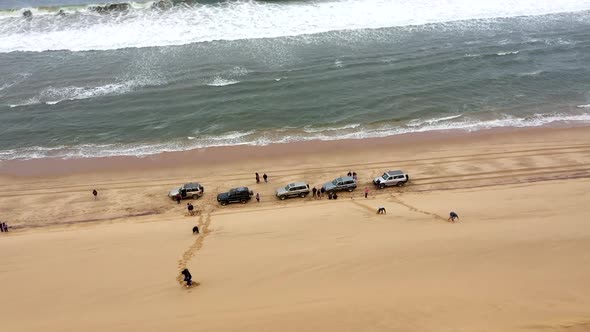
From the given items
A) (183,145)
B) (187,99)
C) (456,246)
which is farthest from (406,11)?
(456,246)

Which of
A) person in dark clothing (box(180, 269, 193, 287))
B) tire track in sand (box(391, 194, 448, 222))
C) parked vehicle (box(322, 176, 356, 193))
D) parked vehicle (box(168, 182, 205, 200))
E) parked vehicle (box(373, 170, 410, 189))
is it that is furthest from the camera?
parked vehicle (box(373, 170, 410, 189))

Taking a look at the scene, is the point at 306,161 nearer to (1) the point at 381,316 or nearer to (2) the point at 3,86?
(1) the point at 381,316

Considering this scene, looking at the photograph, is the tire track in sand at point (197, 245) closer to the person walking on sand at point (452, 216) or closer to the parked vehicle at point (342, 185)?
the parked vehicle at point (342, 185)

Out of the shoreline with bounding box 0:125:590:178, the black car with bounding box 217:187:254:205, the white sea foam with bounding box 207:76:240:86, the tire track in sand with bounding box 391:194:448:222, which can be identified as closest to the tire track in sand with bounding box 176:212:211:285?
the black car with bounding box 217:187:254:205

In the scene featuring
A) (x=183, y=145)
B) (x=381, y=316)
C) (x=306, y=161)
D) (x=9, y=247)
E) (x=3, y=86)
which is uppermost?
(x=3, y=86)

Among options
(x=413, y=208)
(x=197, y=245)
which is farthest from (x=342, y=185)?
(x=197, y=245)

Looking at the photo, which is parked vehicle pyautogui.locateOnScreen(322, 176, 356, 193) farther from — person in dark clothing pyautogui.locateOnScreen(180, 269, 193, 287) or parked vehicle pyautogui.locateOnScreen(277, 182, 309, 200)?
person in dark clothing pyautogui.locateOnScreen(180, 269, 193, 287)

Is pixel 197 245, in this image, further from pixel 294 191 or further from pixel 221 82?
pixel 221 82
